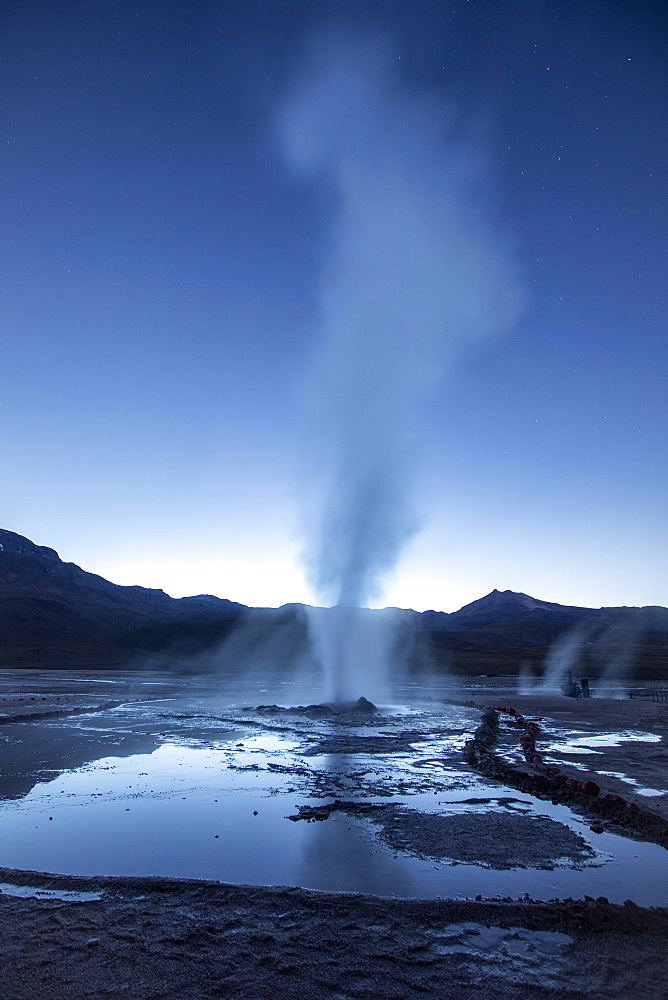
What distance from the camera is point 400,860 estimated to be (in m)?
8.78

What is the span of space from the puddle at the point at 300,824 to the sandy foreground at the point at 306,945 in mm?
736

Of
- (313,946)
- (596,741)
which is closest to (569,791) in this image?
(313,946)

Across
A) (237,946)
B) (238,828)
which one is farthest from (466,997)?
(238,828)

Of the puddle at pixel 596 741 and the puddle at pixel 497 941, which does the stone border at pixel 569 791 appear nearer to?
the puddle at pixel 596 741

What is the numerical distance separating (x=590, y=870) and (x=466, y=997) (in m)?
4.36

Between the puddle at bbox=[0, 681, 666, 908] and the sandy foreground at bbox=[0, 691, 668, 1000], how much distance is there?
2.42ft

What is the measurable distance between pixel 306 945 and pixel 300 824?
4.70m

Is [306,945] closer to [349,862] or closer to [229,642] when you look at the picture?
[349,862]

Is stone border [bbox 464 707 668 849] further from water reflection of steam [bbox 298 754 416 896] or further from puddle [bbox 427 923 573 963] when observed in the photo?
puddle [bbox 427 923 573 963]

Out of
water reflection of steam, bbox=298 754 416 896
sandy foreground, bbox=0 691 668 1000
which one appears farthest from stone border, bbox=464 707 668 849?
water reflection of steam, bbox=298 754 416 896

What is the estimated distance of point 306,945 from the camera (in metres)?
6.09

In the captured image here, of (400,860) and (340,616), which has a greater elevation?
(340,616)

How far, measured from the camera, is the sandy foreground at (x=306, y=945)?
5.32m

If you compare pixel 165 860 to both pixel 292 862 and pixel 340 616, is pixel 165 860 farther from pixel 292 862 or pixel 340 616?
pixel 340 616
